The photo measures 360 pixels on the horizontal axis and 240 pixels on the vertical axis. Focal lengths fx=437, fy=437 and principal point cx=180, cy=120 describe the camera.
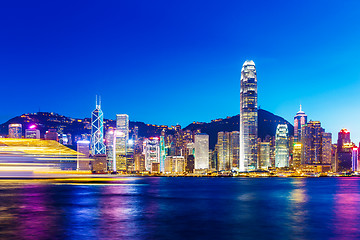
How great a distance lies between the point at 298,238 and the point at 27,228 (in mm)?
21523

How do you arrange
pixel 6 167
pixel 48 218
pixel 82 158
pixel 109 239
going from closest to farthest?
pixel 109 239 < pixel 48 218 < pixel 6 167 < pixel 82 158

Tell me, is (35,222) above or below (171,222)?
above

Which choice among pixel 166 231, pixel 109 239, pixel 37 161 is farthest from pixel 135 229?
pixel 37 161

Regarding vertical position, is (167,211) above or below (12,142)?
below

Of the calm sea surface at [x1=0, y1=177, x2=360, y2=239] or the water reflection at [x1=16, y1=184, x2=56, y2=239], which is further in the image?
the calm sea surface at [x1=0, y1=177, x2=360, y2=239]

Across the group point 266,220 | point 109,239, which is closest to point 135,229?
point 109,239

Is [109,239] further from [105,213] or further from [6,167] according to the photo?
[6,167]

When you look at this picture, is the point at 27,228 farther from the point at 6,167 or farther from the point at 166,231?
the point at 6,167

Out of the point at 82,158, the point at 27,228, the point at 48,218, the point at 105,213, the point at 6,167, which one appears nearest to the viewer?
the point at 27,228

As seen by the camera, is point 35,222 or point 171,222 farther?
point 171,222

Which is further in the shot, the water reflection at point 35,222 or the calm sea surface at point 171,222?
the calm sea surface at point 171,222

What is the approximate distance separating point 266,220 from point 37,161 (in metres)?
63.4

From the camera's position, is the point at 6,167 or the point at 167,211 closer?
the point at 167,211

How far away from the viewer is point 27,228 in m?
35.4
